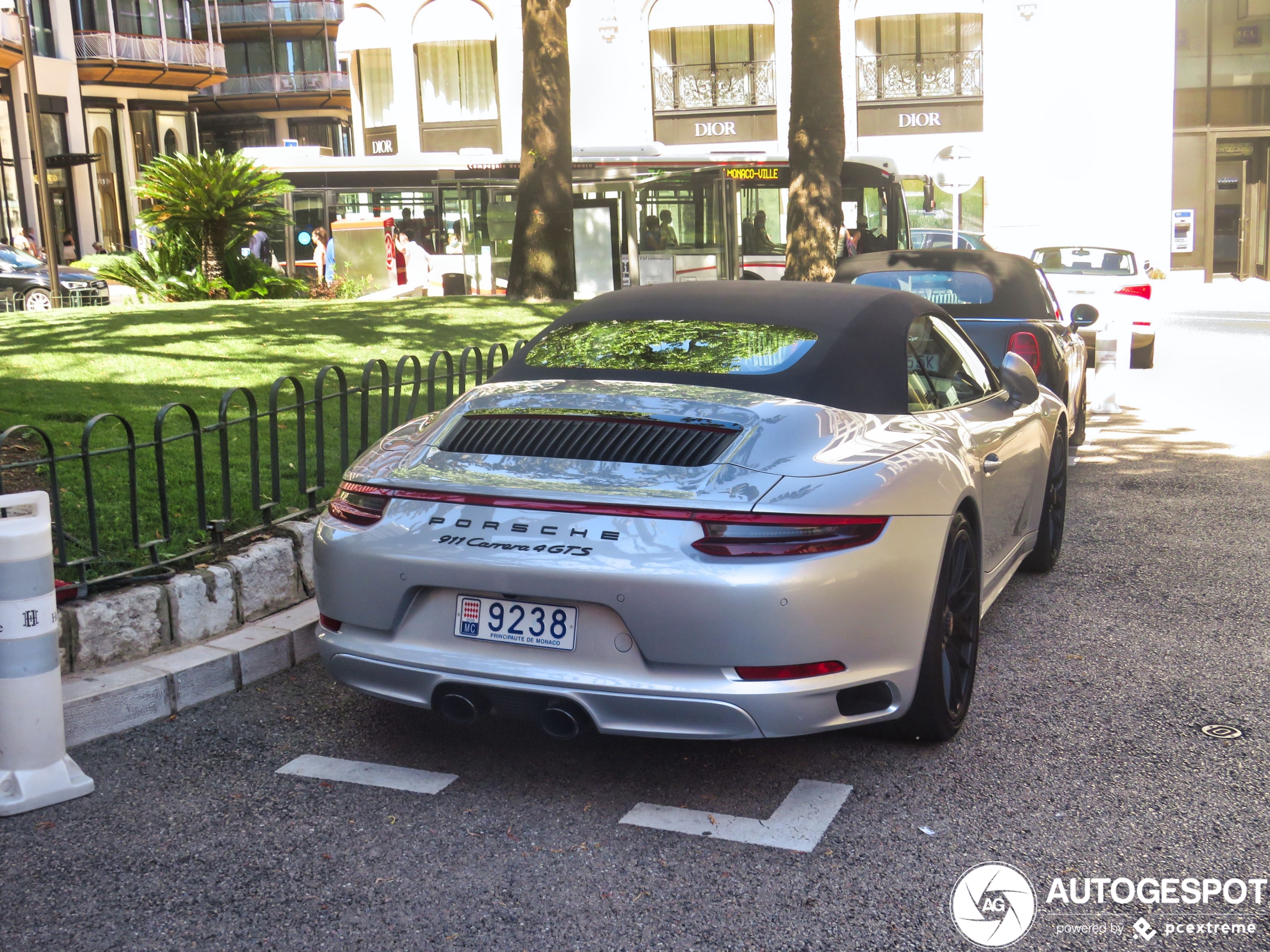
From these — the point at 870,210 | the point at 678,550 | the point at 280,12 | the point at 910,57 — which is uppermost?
the point at 280,12

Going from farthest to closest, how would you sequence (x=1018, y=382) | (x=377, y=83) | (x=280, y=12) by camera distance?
(x=280, y=12) → (x=377, y=83) → (x=1018, y=382)

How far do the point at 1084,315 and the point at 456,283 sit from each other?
18.9m

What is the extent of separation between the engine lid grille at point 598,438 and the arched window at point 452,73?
3872cm

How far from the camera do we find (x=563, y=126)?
635 inches

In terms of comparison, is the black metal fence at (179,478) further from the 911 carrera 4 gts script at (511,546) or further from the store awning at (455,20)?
the store awning at (455,20)

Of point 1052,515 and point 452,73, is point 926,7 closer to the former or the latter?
point 452,73

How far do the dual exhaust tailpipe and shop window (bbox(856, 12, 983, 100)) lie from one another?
1498 inches

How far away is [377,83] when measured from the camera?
42125mm

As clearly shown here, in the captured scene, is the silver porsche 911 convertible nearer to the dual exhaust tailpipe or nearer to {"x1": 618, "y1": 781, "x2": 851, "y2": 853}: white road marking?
the dual exhaust tailpipe

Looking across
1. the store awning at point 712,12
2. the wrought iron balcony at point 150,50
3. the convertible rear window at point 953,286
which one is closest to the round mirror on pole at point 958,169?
the convertible rear window at point 953,286

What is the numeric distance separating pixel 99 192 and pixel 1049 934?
54343mm

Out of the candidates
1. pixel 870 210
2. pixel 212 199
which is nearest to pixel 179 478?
pixel 212 199

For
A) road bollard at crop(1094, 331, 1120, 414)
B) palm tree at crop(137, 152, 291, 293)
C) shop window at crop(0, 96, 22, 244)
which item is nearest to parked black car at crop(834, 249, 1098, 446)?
road bollard at crop(1094, 331, 1120, 414)

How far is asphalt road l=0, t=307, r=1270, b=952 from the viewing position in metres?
3.02
